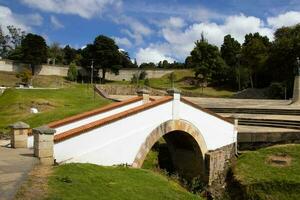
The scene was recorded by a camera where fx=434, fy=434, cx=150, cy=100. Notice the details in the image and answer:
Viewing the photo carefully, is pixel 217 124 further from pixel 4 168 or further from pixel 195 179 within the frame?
pixel 4 168

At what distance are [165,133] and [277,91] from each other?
44589 mm

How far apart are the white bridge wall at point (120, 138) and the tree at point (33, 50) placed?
70524 mm

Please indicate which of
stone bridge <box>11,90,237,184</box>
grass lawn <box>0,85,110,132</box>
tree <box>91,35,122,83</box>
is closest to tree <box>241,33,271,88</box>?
tree <box>91,35,122,83</box>

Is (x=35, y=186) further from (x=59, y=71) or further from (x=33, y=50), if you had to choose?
(x=33, y=50)

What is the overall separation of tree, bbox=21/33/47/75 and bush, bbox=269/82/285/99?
45945 mm

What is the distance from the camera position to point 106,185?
952 centimetres

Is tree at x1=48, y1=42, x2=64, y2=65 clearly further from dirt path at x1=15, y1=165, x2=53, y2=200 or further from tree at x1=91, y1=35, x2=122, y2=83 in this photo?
dirt path at x1=15, y1=165, x2=53, y2=200

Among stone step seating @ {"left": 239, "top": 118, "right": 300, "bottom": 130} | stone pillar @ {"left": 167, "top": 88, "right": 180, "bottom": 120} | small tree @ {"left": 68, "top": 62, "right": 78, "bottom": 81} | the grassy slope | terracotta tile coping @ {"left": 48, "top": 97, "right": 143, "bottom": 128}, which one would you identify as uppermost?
small tree @ {"left": 68, "top": 62, "right": 78, "bottom": 81}

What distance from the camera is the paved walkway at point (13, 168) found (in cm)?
799

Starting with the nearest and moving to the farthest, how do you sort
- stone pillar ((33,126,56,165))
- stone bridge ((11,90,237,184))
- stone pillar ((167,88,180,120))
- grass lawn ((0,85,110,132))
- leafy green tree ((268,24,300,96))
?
stone pillar ((33,126,56,165)) < stone bridge ((11,90,237,184)) < stone pillar ((167,88,180,120)) < grass lawn ((0,85,110,132)) < leafy green tree ((268,24,300,96))

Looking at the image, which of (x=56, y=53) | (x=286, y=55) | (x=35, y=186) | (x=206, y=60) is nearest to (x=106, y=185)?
(x=35, y=186)

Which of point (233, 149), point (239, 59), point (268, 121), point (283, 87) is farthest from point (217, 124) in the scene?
point (239, 59)

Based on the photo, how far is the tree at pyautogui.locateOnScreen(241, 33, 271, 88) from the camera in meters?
64.3

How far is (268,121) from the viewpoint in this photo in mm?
22531
